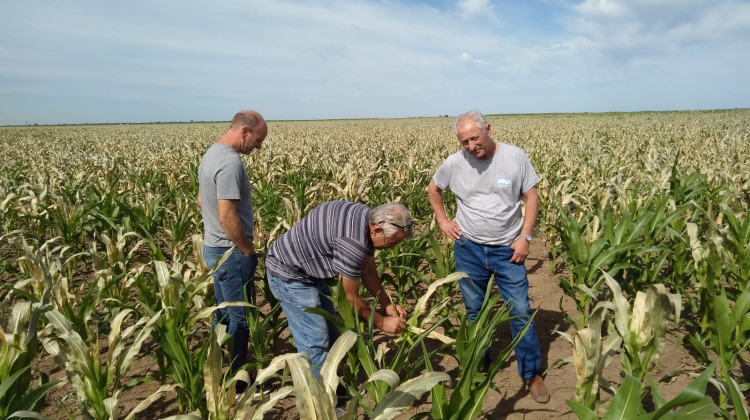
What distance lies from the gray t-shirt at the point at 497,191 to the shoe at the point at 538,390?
0.94 m

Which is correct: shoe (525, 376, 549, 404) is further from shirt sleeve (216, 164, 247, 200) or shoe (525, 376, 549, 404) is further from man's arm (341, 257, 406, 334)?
shirt sleeve (216, 164, 247, 200)

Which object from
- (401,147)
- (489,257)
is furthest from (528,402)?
(401,147)

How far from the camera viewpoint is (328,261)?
2.62 meters

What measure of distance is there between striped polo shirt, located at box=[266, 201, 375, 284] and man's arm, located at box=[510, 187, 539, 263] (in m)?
1.06

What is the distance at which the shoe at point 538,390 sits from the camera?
9.83ft

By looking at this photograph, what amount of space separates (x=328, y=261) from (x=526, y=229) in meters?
1.40

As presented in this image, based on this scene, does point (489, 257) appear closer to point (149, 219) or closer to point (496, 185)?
point (496, 185)

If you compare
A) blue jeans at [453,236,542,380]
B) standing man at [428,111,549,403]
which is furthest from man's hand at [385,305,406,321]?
standing man at [428,111,549,403]

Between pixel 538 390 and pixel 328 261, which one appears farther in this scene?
pixel 538 390

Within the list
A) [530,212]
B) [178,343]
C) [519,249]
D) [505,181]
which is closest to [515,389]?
[519,249]

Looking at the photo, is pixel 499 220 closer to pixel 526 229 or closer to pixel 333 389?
pixel 526 229

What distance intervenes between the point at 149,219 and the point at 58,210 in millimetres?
1005

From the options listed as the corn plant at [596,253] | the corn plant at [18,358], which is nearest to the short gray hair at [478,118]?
the corn plant at [596,253]

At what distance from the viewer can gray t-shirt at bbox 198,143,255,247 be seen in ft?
9.45
